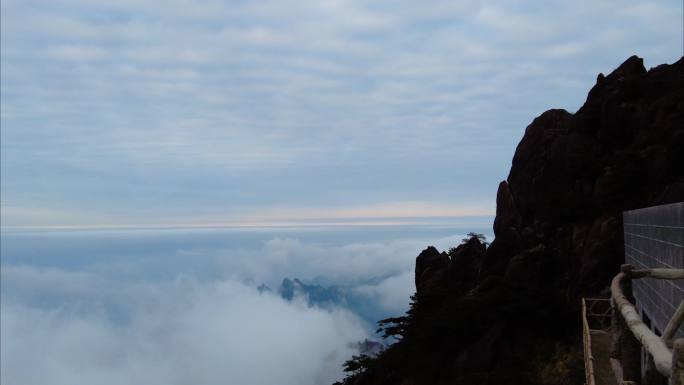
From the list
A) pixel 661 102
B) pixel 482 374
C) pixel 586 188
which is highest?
pixel 661 102

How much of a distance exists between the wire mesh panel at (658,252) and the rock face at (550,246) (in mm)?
5707

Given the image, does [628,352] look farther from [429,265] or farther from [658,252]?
[429,265]

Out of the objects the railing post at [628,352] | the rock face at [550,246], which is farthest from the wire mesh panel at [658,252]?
the railing post at [628,352]

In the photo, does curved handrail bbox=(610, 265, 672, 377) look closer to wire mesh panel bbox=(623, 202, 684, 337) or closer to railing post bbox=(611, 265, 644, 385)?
railing post bbox=(611, 265, 644, 385)

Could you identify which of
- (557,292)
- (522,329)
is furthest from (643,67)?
(522,329)

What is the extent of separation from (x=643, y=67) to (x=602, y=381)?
1448 inches

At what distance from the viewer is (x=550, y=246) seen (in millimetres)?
44188

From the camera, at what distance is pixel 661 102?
136ft

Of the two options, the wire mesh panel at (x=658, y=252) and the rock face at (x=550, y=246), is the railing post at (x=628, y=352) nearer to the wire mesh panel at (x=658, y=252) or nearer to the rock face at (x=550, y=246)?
the wire mesh panel at (x=658, y=252)

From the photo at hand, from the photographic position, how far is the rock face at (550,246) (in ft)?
111

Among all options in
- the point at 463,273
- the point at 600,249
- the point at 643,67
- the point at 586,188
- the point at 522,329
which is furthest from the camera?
the point at 463,273

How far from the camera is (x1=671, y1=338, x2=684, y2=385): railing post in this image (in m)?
4.09

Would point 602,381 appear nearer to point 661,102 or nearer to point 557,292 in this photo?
point 557,292

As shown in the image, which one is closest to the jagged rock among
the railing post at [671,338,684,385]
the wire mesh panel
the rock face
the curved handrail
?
the rock face
